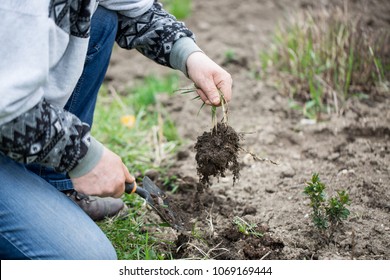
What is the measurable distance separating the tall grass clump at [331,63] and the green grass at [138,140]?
813 mm

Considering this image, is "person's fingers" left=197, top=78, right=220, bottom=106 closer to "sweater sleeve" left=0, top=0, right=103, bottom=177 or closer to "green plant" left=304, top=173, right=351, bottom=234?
"green plant" left=304, top=173, right=351, bottom=234

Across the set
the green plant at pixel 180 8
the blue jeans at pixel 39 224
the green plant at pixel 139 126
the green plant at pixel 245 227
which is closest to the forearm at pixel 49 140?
the blue jeans at pixel 39 224

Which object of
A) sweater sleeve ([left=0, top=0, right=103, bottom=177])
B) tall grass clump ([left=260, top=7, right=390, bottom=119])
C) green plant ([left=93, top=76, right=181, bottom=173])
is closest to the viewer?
sweater sleeve ([left=0, top=0, right=103, bottom=177])

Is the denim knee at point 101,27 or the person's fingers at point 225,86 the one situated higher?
the denim knee at point 101,27

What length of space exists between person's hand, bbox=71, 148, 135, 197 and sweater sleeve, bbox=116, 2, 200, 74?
61cm

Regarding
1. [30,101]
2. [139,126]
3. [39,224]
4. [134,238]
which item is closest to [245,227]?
[134,238]

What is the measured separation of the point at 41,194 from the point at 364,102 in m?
2.13

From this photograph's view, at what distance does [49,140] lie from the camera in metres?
1.67

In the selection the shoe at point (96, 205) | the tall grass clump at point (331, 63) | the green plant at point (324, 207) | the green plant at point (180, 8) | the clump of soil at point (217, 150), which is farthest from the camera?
the green plant at point (180, 8)

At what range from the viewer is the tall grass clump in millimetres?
3307

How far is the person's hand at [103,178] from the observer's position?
1.80 meters

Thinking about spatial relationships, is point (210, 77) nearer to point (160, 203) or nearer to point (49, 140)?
point (160, 203)

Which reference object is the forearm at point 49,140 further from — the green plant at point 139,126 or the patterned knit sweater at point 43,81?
the green plant at point 139,126

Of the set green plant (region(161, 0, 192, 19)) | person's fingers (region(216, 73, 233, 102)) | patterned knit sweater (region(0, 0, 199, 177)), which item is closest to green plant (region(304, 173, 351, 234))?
person's fingers (region(216, 73, 233, 102))
